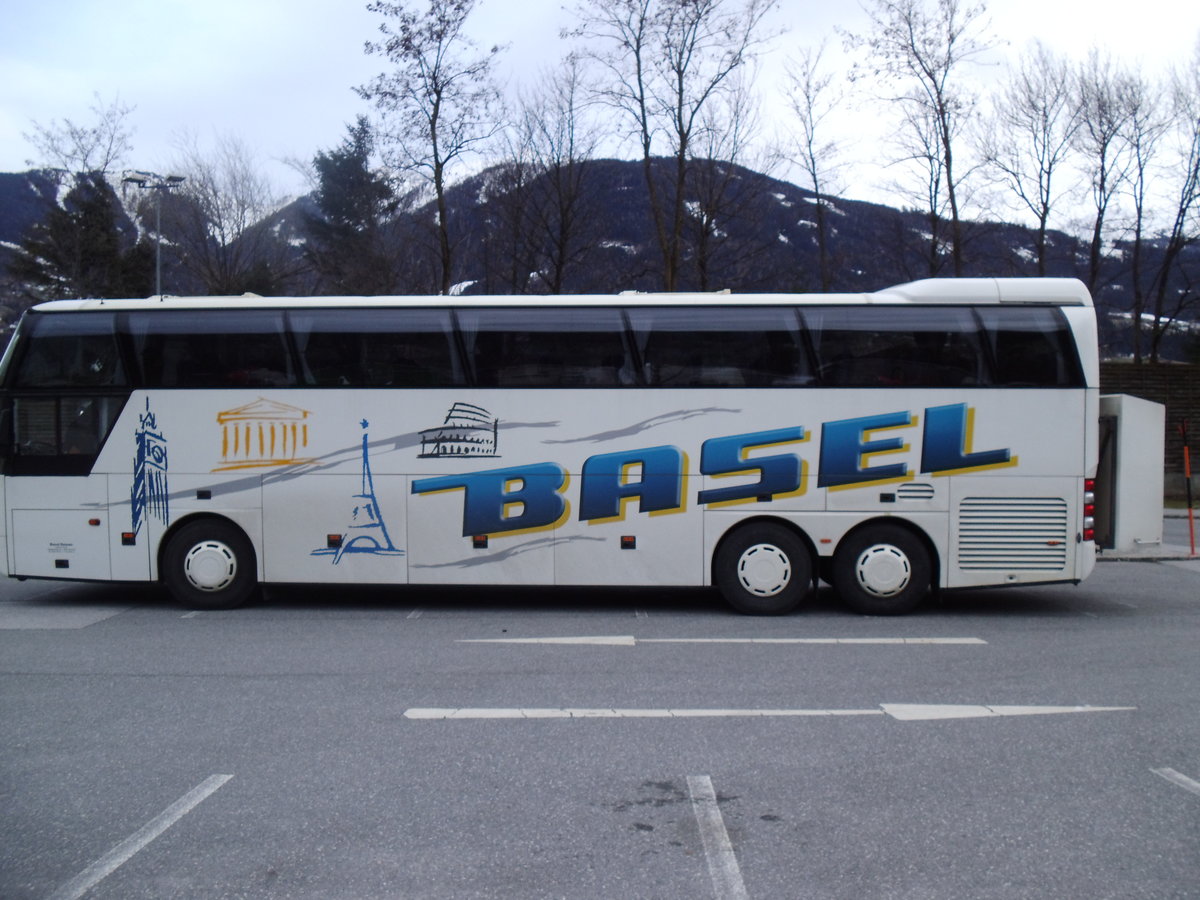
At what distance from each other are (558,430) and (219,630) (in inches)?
152

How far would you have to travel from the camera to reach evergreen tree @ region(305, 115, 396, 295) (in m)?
29.4

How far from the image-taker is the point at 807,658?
8.87 m

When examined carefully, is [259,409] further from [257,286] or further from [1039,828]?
[257,286]

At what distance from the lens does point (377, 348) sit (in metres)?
11.2

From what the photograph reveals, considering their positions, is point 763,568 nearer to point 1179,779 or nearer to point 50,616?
point 1179,779

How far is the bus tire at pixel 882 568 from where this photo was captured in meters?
10.9

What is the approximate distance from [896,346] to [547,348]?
11.7 feet

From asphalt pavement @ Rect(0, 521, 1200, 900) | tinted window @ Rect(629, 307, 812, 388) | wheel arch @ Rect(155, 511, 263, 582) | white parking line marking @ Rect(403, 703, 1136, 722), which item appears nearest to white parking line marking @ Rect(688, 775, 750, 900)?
asphalt pavement @ Rect(0, 521, 1200, 900)

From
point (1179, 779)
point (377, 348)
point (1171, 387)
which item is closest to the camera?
point (1179, 779)

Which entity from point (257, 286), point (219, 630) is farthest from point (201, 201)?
point (219, 630)

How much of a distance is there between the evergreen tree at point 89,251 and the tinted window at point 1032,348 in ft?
94.1

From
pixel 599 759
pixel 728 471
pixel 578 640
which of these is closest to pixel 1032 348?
pixel 728 471

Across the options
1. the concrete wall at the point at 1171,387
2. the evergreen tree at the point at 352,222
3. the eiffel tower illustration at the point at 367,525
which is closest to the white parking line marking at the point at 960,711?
the eiffel tower illustration at the point at 367,525

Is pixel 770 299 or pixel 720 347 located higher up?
pixel 770 299
